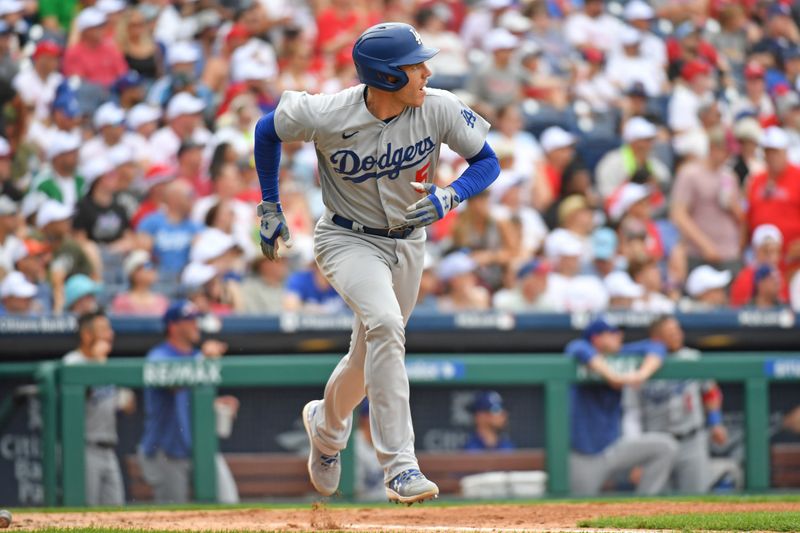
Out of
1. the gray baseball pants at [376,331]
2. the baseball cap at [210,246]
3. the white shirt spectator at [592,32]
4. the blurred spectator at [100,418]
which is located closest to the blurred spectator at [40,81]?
the baseball cap at [210,246]

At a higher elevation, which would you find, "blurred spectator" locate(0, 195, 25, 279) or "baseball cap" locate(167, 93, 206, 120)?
"baseball cap" locate(167, 93, 206, 120)

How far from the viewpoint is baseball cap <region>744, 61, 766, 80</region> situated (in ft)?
47.9

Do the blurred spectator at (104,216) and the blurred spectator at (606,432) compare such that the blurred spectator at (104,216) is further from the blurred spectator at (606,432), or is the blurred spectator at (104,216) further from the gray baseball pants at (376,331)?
the gray baseball pants at (376,331)

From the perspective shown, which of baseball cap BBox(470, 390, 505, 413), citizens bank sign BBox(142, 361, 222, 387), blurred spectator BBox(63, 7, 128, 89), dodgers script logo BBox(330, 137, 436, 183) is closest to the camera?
dodgers script logo BBox(330, 137, 436, 183)

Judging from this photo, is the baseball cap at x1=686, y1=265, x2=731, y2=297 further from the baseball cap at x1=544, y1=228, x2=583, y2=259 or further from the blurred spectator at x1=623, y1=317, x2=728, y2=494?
the blurred spectator at x1=623, y1=317, x2=728, y2=494

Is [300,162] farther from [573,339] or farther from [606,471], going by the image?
[606,471]

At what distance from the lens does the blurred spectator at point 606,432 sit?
938 cm

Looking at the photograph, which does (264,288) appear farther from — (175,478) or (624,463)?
(624,463)

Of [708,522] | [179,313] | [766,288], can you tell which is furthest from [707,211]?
[708,522]

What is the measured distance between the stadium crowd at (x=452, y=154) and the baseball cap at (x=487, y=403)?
1.14 m

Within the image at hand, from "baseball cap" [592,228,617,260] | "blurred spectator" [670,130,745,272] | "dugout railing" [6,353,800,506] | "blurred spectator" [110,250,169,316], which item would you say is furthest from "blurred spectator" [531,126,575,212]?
"blurred spectator" [110,250,169,316]

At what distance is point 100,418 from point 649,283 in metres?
4.31

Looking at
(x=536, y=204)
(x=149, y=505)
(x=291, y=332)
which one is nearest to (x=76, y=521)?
(x=149, y=505)

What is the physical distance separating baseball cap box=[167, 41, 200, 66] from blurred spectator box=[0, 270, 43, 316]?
3489 mm
